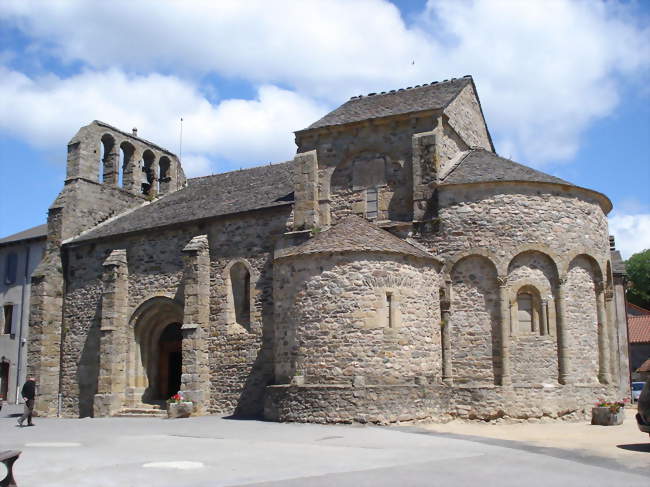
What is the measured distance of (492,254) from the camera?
67.1 feet

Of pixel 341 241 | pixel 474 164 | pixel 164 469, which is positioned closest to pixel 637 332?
pixel 474 164

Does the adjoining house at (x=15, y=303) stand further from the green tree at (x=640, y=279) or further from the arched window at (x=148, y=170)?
the green tree at (x=640, y=279)

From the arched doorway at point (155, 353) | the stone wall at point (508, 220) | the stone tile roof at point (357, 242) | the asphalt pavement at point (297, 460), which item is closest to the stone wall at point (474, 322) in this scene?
the stone wall at point (508, 220)

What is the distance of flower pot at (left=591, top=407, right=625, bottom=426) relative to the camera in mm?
18312

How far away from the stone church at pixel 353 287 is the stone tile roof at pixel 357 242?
0.07 metres

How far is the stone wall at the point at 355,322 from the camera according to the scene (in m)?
18.6

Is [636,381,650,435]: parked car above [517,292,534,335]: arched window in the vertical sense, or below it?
below

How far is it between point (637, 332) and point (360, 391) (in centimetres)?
3658

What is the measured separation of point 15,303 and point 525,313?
973 inches

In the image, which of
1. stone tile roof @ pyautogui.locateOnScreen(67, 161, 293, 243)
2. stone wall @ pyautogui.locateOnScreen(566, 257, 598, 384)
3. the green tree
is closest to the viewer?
stone wall @ pyautogui.locateOnScreen(566, 257, 598, 384)

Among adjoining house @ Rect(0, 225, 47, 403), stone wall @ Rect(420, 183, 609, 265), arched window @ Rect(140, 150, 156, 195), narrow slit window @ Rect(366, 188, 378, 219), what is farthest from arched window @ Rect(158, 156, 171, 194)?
stone wall @ Rect(420, 183, 609, 265)

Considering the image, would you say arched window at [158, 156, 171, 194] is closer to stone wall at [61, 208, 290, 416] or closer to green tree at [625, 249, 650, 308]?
stone wall at [61, 208, 290, 416]

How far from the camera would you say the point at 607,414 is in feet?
60.2

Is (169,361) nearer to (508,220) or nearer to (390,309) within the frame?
(390,309)
